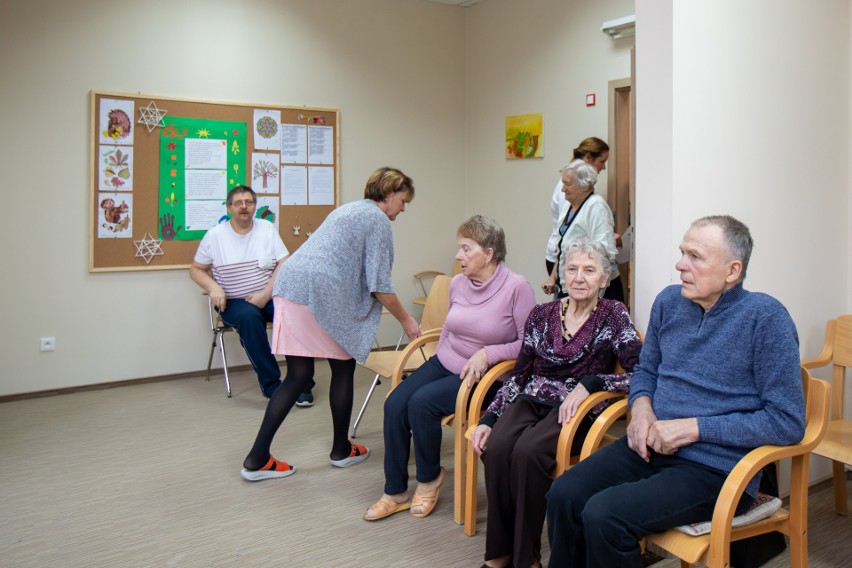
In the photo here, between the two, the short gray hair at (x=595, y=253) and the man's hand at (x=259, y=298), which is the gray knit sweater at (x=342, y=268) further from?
the man's hand at (x=259, y=298)

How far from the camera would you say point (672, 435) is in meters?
2.14

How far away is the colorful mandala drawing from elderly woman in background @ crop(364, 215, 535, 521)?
311cm

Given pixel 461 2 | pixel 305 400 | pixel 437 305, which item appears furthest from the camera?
pixel 461 2

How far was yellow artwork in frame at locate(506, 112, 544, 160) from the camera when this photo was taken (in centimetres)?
605

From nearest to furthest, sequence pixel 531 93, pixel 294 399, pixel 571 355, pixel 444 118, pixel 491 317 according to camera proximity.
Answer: pixel 571 355 < pixel 491 317 < pixel 294 399 < pixel 531 93 < pixel 444 118

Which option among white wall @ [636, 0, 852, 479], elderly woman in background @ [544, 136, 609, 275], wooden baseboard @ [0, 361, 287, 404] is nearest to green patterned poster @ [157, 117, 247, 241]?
wooden baseboard @ [0, 361, 287, 404]

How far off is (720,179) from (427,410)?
1.46 meters

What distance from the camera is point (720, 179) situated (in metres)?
2.82

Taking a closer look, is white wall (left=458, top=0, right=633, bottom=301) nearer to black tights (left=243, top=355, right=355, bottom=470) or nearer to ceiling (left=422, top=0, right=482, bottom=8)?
ceiling (left=422, top=0, right=482, bottom=8)

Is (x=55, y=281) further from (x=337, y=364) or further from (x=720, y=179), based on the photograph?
(x=720, y=179)

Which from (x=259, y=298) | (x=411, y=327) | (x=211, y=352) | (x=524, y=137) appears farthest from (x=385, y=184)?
(x=524, y=137)

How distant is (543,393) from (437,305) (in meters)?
1.34

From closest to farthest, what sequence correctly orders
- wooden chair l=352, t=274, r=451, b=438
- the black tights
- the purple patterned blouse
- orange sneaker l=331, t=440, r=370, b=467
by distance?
the purple patterned blouse < the black tights < orange sneaker l=331, t=440, r=370, b=467 < wooden chair l=352, t=274, r=451, b=438

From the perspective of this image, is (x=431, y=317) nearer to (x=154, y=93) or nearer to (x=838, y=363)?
(x=838, y=363)
